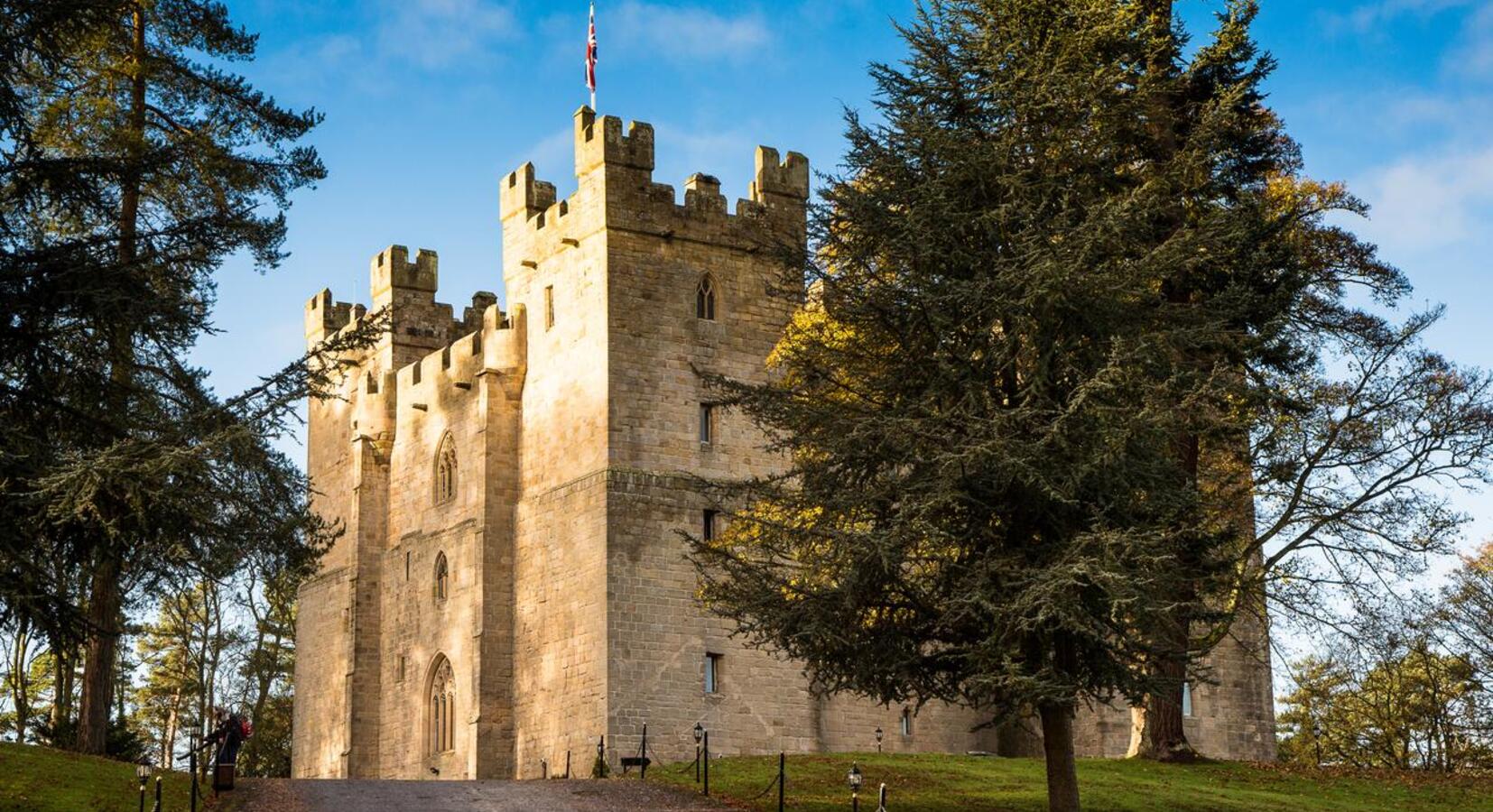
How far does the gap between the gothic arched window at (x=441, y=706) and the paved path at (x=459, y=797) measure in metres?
12.0

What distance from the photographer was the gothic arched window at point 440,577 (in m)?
41.3

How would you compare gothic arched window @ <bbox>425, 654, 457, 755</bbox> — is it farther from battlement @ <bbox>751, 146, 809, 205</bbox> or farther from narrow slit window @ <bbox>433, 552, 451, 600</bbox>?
battlement @ <bbox>751, 146, 809, 205</bbox>

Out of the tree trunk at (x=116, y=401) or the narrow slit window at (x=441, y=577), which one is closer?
the tree trunk at (x=116, y=401)

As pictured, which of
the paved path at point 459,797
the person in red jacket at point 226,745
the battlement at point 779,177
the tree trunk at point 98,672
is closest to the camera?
the paved path at point 459,797

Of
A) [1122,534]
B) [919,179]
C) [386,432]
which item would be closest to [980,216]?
[919,179]

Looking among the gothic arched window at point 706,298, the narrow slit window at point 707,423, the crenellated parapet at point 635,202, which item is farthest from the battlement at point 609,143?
the narrow slit window at point 707,423

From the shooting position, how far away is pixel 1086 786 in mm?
27844

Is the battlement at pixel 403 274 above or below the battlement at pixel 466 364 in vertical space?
above

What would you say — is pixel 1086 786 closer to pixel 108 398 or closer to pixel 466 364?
pixel 108 398

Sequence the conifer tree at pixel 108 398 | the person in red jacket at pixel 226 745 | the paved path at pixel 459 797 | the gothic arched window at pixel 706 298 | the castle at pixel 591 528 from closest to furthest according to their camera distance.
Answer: the conifer tree at pixel 108 398
the paved path at pixel 459 797
the person in red jacket at pixel 226 745
the castle at pixel 591 528
the gothic arched window at pixel 706 298

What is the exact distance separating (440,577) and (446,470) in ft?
7.70

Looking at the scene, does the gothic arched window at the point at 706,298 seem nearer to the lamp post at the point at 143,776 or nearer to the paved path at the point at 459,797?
the paved path at the point at 459,797

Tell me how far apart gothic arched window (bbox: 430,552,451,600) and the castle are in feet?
0.20

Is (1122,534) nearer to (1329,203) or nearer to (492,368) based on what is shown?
(1329,203)
